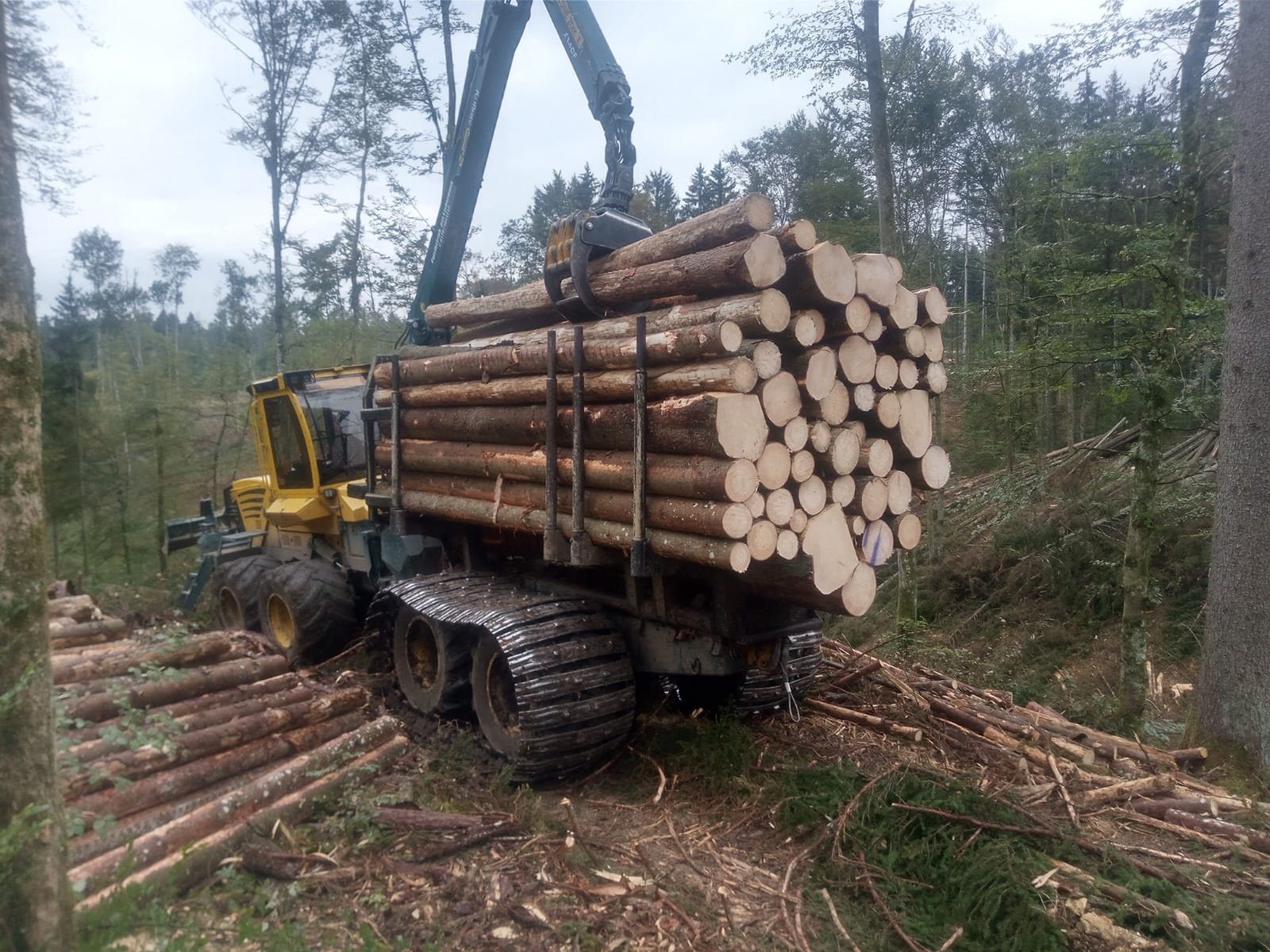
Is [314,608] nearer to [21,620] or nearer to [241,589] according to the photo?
[241,589]

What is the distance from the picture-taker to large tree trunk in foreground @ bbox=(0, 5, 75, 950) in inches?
91.6

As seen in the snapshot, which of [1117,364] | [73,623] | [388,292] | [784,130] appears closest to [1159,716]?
[1117,364]

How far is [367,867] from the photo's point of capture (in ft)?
12.5

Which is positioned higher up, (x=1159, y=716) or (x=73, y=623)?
(x=73, y=623)

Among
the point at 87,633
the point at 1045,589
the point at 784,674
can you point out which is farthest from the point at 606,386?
the point at 1045,589

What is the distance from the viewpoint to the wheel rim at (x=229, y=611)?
9.09 metres

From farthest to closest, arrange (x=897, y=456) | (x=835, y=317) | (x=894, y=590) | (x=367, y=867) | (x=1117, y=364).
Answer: (x=894, y=590)
(x=1117, y=364)
(x=897, y=456)
(x=835, y=317)
(x=367, y=867)

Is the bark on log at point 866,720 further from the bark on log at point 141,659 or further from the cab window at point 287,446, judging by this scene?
the cab window at point 287,446

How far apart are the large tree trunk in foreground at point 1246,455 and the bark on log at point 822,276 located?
3.05m

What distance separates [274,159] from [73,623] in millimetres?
16432

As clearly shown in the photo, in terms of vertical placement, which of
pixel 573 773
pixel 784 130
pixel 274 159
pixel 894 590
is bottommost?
pixel 894 590

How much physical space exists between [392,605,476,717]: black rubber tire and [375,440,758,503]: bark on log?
1.10 m

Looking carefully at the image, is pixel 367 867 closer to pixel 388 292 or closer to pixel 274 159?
pixel 388 292

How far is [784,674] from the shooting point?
568 cm
